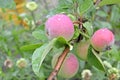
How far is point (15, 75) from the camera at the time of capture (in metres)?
1.04

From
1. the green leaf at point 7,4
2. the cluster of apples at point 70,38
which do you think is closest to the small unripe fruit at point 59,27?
the cluster of apples at point 70,38

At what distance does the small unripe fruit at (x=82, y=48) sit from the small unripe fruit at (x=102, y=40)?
0.02 meters

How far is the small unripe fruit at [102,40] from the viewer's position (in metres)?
0.59

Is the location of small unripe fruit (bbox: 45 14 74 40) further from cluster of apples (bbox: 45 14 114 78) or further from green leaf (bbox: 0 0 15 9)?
green leaf (bbox: 0 0 15 9)

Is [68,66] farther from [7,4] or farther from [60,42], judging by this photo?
[7,4]

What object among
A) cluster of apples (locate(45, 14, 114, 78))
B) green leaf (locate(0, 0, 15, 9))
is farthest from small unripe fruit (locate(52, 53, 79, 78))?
green leaf (locate(0, 0, 15, 9))

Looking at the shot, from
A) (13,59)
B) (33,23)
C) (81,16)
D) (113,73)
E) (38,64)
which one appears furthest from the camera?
(33,23)

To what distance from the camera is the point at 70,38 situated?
1.87 feet

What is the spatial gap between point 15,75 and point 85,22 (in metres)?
0.46

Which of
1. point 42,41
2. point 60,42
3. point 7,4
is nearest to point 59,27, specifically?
point 60,42

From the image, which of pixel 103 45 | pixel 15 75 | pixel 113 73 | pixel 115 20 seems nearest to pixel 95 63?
pixel 103 45

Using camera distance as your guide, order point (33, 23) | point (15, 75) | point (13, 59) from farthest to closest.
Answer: point (33, 23) → point (13, 59) → point (15, 75)

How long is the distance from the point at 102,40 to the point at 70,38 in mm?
58

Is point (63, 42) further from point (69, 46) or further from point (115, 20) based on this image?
point (115, 20)
